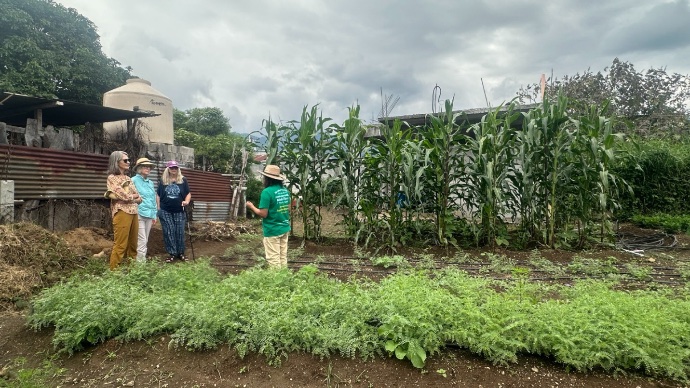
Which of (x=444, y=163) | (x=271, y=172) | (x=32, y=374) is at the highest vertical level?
(x=444, y=163)

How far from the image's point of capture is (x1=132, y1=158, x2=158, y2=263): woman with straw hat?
5469 millimetres

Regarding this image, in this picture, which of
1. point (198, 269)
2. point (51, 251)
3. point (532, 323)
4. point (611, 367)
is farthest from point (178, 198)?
point (611, 367)

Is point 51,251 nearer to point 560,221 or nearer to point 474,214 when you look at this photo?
point 474,214

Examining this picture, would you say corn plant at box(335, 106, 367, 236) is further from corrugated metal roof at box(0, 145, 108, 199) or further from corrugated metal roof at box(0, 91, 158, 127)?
corrugated metal roof at box(0, 91, 158, 127)

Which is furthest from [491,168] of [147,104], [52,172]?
[147,104]

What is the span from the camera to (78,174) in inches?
297

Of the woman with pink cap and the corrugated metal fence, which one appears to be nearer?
the woman with pink cap

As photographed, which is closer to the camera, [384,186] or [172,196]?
[172,196]

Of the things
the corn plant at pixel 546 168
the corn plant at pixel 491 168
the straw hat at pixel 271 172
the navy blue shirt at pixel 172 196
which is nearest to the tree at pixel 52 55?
the navy blue shirt at pixel 172 196

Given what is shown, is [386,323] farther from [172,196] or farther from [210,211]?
[210,211]

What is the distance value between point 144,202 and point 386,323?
14.2ft

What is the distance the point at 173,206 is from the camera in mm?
6168

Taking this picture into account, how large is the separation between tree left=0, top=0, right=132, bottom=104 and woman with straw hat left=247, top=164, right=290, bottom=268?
15870mm

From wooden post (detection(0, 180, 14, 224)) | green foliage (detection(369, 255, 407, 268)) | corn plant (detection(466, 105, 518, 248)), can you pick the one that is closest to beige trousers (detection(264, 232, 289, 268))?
green foliage (detection(369, 255, 407, 268))
